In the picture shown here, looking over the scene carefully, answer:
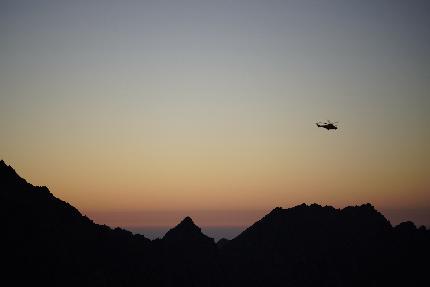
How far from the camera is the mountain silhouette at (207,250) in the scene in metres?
65.8

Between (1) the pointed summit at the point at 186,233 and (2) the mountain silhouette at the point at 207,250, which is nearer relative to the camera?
(2) the mountain silhouette at the point at 207,250

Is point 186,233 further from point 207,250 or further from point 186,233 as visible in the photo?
point 207,250

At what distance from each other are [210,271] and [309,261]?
1093 inches

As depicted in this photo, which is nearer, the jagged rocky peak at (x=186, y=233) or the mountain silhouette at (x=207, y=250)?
the mountain silhouette at (x=207, y=250)

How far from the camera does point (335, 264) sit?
10756 cm

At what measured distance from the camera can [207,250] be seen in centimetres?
10312

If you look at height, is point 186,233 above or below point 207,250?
above

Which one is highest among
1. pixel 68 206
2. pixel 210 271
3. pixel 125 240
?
pixel 68 206

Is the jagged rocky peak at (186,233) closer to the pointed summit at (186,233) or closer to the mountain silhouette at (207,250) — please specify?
the pointed summit at (186,233)

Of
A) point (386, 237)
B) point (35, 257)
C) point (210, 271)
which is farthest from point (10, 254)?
point (386, 237)

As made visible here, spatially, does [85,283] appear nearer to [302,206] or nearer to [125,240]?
[125,240]

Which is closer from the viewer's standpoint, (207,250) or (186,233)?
(207,250)

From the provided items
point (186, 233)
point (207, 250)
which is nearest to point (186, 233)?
point (186, 233)

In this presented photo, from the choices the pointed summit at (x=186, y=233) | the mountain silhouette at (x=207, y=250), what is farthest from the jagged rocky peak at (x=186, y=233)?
the mountain silhouette at (x=207, y=250)
